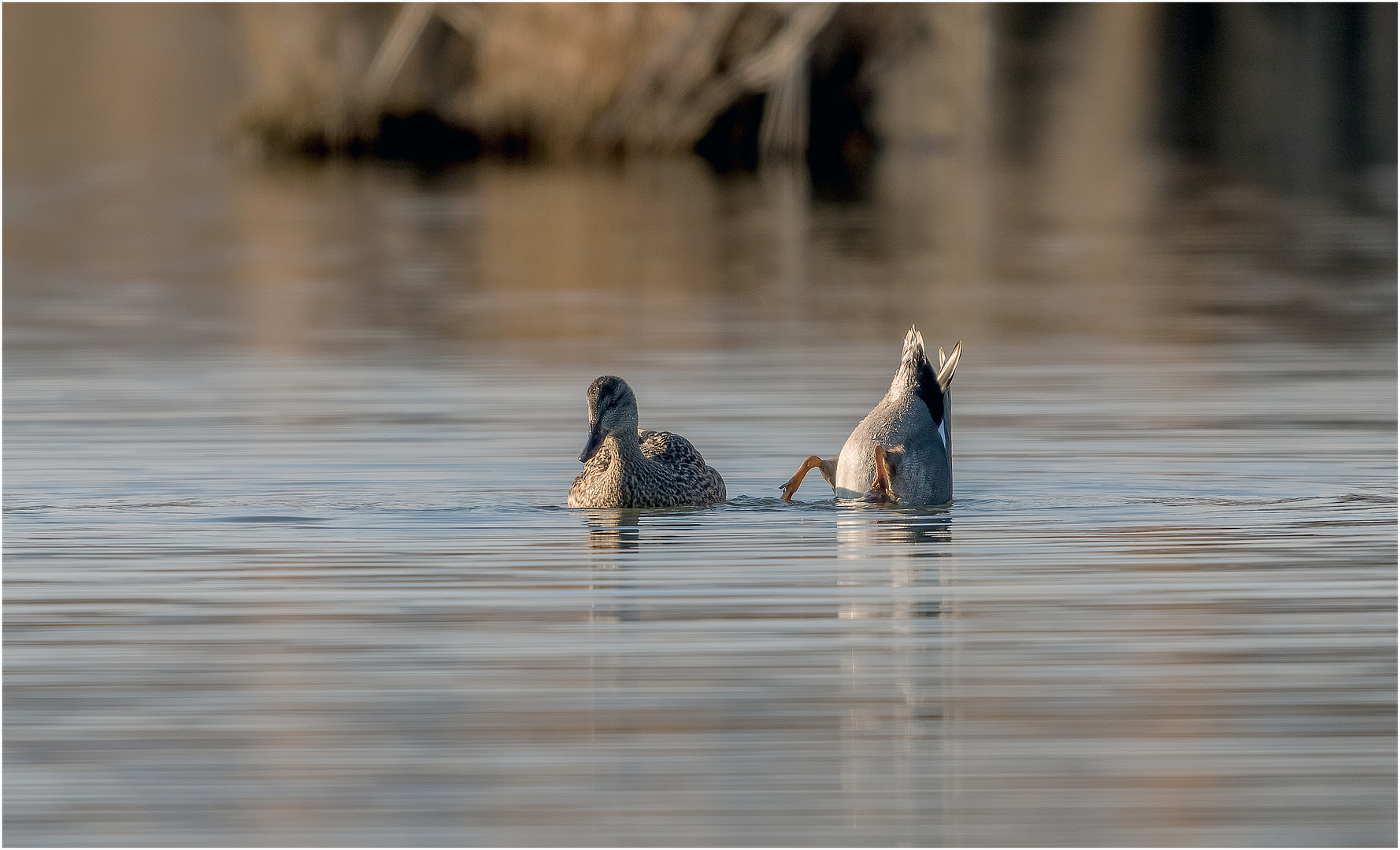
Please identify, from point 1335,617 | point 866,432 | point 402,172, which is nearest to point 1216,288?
point 866,432

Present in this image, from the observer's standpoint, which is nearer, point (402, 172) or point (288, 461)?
point (288, 461)

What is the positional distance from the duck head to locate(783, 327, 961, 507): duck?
2.23ft

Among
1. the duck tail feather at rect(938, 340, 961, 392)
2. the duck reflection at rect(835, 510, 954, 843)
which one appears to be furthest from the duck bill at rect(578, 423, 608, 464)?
the duck tail feather at rect(938, 340, 961, 392)

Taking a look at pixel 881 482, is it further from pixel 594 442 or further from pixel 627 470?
pixel 594 442

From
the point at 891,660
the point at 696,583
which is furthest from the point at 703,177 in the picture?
the point at 891,660

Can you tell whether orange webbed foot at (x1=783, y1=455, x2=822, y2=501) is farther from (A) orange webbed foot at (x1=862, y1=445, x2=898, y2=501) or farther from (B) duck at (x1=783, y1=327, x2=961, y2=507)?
(A) orange webbed foot at (x1=862, y1=445, x2=898, y2=501)

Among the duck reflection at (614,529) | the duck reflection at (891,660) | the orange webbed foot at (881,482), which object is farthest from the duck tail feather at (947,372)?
the duck reflection at (614,529)

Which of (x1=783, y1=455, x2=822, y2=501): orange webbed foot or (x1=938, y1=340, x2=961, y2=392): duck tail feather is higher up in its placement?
(x1=938, y1=340, x2=961, y2=392): duck tail feather

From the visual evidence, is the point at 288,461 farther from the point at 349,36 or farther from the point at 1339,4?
the point at 1339,4

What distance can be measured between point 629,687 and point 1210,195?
24885mm

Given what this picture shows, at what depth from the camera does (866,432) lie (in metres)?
10.3

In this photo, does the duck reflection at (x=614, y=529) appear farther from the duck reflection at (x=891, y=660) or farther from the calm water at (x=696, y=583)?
the duck reflection at (x=891, y=660)

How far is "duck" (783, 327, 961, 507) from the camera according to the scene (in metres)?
10.2

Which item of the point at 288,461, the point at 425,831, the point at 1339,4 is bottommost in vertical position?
the point at 425,831
